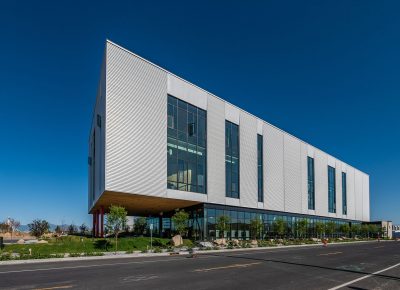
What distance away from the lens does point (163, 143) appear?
124ft

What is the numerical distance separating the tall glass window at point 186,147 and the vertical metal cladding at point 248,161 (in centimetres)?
791

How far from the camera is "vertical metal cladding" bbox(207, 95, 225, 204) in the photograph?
44312 millimetres

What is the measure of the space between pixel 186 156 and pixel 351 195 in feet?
205

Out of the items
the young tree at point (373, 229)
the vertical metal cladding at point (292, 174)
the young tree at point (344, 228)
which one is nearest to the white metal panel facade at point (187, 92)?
the vertical metal cladding at point (292, 174)

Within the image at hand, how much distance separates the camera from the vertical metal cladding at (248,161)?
4991 cm

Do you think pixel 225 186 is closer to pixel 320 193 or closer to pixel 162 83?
pixel 162 83

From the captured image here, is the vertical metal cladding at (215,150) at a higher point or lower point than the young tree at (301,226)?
higher

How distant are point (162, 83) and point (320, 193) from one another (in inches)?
1835

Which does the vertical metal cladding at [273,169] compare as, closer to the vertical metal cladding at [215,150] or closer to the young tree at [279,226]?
the young tree at [279,226]

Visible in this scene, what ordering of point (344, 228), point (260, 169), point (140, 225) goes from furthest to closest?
point (344, 228)
point (140, 225)
point (260, 169)

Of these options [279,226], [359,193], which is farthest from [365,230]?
[279,226]

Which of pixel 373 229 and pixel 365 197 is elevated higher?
pixel 365 197

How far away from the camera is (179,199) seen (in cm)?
4003

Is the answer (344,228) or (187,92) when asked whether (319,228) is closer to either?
(344,228)
